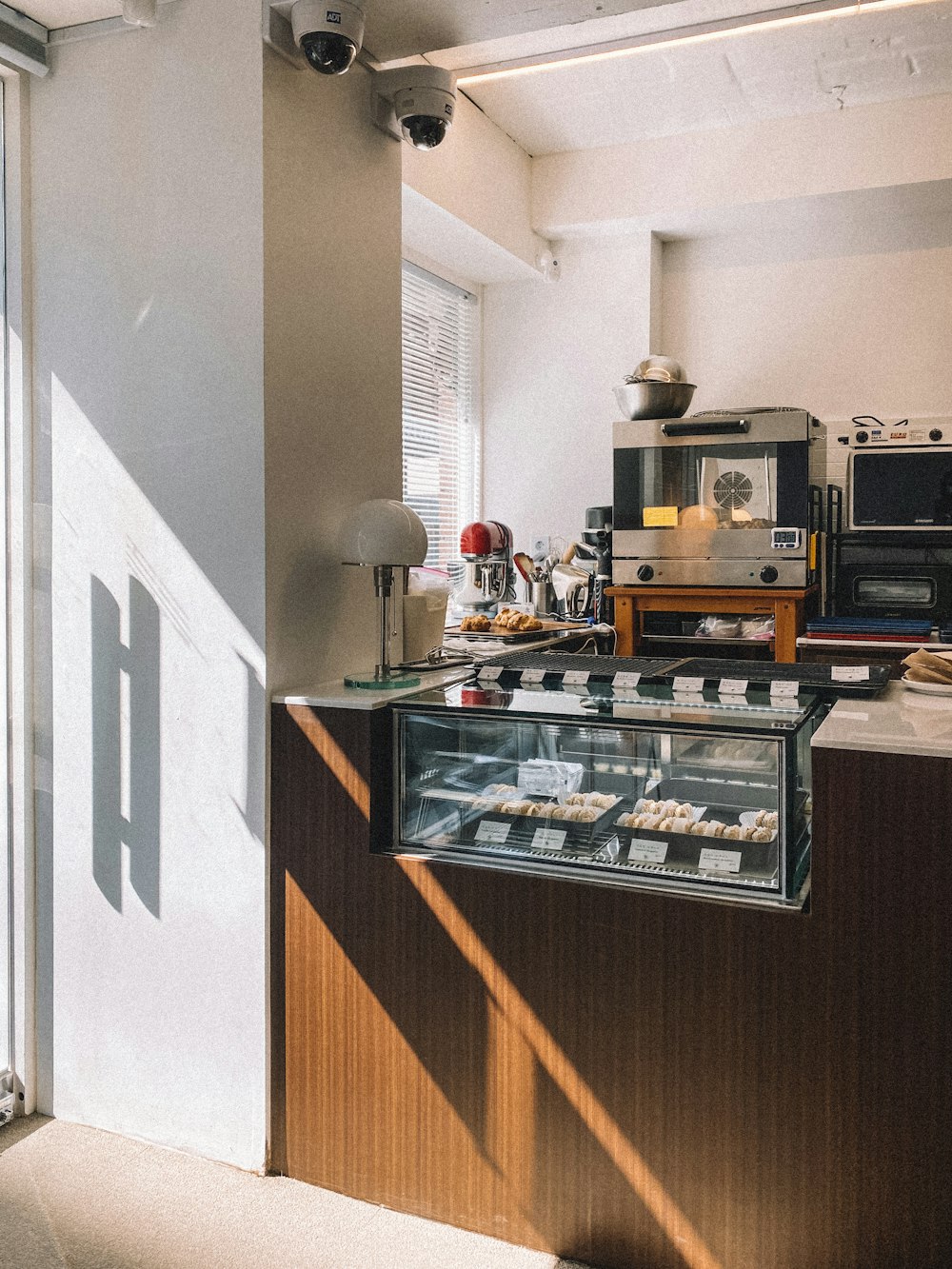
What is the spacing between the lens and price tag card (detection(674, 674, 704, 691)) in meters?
2.06

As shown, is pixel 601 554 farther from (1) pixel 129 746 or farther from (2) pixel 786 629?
(1) pixel 129 746

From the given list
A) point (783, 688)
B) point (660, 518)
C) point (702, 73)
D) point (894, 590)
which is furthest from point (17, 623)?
point (894, 590)

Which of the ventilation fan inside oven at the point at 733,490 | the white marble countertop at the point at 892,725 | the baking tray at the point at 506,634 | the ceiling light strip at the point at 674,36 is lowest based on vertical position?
the white marble countertop at the point at 892,725

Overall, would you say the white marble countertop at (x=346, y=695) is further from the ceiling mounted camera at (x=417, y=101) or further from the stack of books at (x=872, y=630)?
the stack of books at (x=872, y=630)

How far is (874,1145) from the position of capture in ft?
5.56

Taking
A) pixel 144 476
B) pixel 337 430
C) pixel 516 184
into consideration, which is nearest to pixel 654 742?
pixel 337 430

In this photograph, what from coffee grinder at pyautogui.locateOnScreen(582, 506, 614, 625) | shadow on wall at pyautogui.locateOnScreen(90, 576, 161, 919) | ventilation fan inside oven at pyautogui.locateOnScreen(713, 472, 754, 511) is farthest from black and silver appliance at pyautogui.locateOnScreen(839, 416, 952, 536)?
shadow on wall at pyautogui.locateOnScreen(90, 576, 161, 919)

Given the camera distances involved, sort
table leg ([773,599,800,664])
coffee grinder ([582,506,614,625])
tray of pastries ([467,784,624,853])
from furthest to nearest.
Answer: coffee grinder ([582,506,614,625]) < table leg ([773,599,800,664]) < tray of pastries ([467,784,624,853])

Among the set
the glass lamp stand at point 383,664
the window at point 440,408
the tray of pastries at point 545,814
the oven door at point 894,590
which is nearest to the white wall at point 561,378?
the window at point 440,408

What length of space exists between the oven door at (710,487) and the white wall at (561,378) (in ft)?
2.03

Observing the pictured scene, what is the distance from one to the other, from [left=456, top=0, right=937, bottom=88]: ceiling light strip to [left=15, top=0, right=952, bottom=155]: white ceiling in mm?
24

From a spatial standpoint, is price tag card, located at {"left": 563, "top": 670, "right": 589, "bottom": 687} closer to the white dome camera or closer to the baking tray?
the baking tray

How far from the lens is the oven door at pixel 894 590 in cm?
388

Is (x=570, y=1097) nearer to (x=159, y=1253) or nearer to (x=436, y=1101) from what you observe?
(x=436, y=1101)
